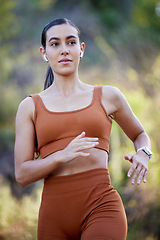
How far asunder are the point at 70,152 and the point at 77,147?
0.05 m

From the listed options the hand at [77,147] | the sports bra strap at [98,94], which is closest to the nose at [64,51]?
the sports bra strap at [98,94]

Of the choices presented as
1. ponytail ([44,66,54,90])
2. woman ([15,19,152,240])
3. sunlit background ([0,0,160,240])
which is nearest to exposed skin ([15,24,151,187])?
woman ([15,19,152,240])

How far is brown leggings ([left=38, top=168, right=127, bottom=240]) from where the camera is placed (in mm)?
2066

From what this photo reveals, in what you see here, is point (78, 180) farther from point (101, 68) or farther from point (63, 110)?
point (101, 68)

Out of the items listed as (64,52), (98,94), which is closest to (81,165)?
(98,94)

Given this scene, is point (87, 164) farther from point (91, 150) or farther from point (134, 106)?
point (134, 106)

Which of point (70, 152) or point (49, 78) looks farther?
point (49, 78)

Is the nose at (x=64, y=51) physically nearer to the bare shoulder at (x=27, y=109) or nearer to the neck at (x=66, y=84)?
the neck at (x=66, y=84)

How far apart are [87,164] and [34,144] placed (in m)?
0.35

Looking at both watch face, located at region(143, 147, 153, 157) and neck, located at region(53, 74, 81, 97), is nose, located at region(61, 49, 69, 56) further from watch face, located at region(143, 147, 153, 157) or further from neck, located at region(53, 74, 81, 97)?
watch face, located at region(143, 147, 153, 157)

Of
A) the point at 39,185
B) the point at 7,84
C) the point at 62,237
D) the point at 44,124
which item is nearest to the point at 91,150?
the point at 44,124

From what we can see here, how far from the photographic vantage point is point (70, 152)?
1990 mm

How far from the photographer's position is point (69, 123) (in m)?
2.17

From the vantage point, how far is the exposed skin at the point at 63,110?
213 cm
